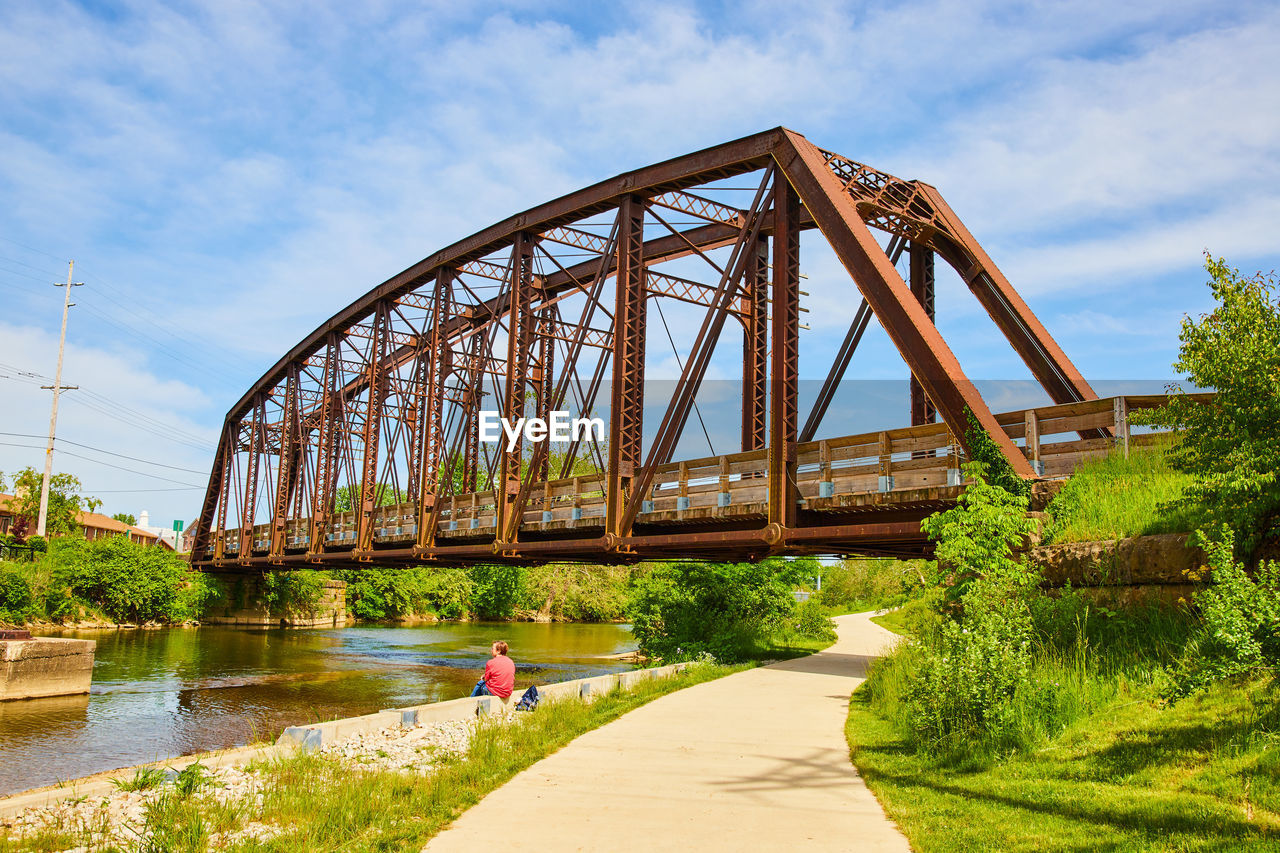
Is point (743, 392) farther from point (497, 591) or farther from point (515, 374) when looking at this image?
point (497, 591)

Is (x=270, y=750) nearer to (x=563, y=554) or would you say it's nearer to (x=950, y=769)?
(x=950, y=769)

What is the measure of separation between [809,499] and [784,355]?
9.74 ft

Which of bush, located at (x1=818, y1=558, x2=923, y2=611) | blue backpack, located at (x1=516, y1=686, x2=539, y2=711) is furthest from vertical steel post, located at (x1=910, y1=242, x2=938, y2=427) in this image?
bush, located at (x1=818, y1=558, x2=923, y2=611)

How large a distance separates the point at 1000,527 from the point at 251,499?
49.7m

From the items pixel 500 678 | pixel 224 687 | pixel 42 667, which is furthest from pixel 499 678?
pixel 42 667

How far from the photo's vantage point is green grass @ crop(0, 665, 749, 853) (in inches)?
270

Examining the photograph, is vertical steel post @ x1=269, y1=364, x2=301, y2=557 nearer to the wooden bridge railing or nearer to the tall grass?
the wooden bridge railing

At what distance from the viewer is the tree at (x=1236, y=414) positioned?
26.8 feet

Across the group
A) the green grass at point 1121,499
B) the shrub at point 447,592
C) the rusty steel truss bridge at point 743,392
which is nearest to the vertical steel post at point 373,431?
the rusty steel truss bridge at point 743,392

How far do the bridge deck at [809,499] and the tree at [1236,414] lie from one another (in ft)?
13.0

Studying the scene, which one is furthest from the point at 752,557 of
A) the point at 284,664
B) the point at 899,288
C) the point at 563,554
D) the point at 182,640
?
the point at 182,640

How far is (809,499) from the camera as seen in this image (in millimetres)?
17438

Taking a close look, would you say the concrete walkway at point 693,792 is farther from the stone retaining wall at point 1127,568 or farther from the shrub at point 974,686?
the stone retaining wall at point 1127,568

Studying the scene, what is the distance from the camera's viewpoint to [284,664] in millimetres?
32250
